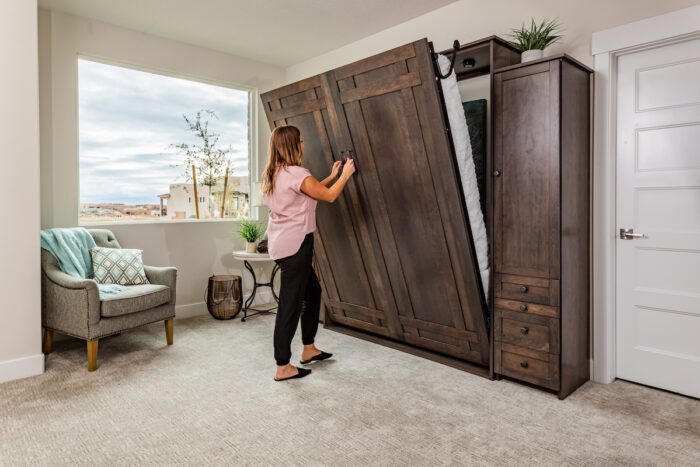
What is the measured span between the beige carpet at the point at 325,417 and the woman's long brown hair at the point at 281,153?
4.08 feet

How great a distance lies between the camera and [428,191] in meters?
2.69

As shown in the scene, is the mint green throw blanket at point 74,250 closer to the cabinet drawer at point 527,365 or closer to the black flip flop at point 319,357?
the black flip flop at point 319,357

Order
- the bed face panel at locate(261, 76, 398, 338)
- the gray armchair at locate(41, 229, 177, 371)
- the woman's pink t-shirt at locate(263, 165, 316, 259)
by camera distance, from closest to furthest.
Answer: the woman's pink t-shirt at locate(263, 165, 316, 259) < the gray armchair at locate(41, 229, 177, 371) < the bed face panel at locate(261, 76, 398, 338)

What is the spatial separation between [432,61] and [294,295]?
1530 millimetres

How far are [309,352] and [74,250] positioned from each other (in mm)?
1911

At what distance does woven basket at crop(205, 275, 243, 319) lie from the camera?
430cm

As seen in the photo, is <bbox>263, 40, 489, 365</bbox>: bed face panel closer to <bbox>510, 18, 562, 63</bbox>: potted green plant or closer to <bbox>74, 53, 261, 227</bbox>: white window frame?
<bbox>510, 18, 562, 63</bbox>: potted green plant

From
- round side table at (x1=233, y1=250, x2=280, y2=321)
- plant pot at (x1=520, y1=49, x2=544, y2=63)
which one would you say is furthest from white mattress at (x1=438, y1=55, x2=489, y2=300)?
round side table at (x1=233, y1=250, x2=280, y2=321)

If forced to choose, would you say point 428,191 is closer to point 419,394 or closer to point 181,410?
point 419,394

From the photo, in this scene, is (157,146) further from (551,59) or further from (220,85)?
(551,59)

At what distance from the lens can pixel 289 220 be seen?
278 cm

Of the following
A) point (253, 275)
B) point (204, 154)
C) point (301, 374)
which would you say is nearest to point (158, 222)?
point (204, 154)

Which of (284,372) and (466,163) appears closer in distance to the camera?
(466,163)

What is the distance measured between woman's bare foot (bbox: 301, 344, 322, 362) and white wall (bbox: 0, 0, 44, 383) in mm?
1669
